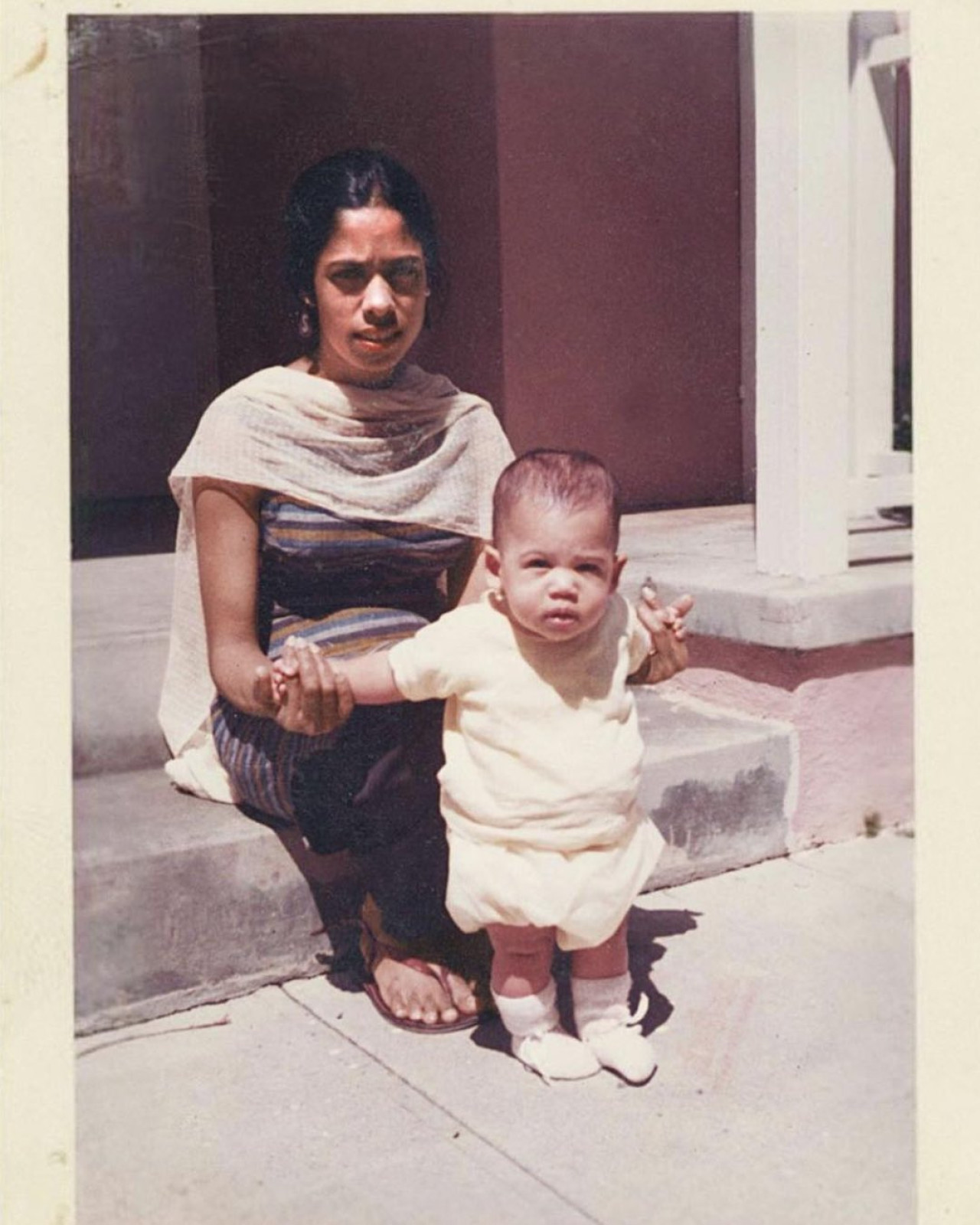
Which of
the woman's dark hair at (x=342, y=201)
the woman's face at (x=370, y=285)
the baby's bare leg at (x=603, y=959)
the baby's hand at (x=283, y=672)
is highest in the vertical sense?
the woman's dark hair at (x=342, y=201)

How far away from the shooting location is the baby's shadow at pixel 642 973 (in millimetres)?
2357

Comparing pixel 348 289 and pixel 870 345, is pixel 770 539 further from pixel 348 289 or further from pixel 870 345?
pixel 348 289

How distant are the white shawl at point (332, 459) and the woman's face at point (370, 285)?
0.12 metres

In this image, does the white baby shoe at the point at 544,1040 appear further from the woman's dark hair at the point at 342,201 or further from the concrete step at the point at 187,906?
the woman's dark hair at the point at 342,201

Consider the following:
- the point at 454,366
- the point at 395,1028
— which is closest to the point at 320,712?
the point at 395,1028

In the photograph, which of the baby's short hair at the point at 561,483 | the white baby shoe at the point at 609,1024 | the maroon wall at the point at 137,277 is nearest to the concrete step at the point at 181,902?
the white baby shoe at the point at 609,1024

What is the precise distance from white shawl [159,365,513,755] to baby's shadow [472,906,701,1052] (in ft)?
2.63

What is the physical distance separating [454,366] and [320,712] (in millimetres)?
2952

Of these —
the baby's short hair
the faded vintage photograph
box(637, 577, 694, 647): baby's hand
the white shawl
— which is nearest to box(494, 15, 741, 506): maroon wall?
the faded vintage photograph

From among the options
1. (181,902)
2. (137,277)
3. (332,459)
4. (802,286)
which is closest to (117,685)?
(181,902)

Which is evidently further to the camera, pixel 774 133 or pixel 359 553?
pixel 774 133

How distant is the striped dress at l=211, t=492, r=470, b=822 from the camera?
236 centimetres

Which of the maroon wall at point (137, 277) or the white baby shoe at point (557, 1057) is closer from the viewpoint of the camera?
the white baby shoe at point (557, 1057)

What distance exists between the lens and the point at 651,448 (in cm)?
504
